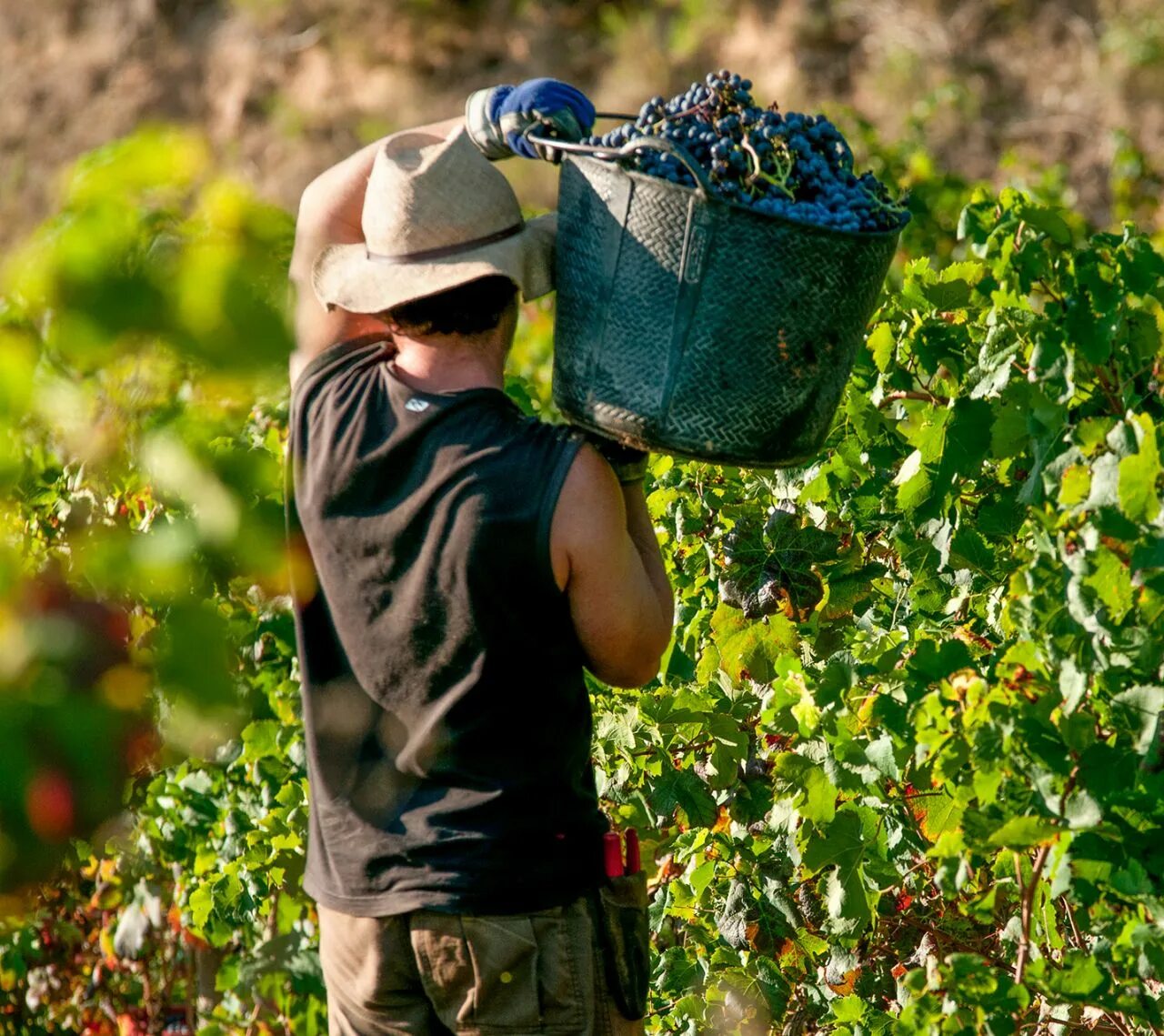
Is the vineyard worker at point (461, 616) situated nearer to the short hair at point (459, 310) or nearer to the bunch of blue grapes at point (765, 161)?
the short hair at point (459, 310)

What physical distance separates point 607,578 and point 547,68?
1080cm

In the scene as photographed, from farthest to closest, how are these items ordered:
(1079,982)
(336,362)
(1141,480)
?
(336,362) < (1079,982) < (1141,480)

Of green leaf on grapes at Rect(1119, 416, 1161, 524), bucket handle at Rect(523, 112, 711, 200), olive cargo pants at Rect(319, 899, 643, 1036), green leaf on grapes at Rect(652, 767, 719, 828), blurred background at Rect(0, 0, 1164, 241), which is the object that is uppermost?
bucket handle at Rect(523, 112, 711, 200)

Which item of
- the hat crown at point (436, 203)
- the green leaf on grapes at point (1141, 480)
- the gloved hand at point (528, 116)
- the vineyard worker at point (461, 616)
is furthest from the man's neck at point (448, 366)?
the green leaf on grapes at point (1141, 480)

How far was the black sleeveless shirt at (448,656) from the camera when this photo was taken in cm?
196

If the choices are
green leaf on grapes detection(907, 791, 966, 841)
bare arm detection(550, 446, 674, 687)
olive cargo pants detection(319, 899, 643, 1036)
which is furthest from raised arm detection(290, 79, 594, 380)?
green leaf on grapes detection(907, 791, 966, 841)

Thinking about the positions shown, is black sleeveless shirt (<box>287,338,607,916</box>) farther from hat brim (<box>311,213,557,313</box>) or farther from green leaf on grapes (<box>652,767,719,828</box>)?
green leaf on grapes (<box>652,767,719,828</box>)

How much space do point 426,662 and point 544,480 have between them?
28 centimetres

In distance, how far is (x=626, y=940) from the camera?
2.12 metres

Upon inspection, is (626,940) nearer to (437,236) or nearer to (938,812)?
(938,812)

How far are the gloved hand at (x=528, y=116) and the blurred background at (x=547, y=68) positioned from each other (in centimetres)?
680

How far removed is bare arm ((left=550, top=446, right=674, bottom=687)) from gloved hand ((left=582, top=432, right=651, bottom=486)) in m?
0.02

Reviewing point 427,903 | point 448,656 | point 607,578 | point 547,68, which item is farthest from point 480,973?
point 547,68

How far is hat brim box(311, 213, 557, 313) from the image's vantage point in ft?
6.57
